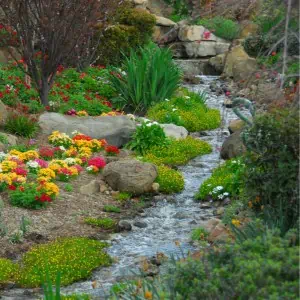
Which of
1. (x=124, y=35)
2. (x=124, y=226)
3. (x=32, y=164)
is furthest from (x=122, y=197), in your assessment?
(x=124, y=35)

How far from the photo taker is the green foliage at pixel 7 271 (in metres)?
7.14

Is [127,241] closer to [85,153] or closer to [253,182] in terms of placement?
[253,182]

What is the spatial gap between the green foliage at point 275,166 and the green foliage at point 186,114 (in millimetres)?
7961

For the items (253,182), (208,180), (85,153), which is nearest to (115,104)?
(85,153)

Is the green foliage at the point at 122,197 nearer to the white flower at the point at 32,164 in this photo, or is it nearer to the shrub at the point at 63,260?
the white flower at the point at 32,164

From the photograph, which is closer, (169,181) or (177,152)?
(169,181)

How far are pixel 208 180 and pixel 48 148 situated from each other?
2747 millimetres

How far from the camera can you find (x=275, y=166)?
239 inches

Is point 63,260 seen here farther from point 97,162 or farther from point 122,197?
point 97,162

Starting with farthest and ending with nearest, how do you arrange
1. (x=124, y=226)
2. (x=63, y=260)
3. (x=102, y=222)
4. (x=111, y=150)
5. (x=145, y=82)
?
(x=145, y=82)
(x=111, y=150)
(x=102, y=222)
(x=124, y=226)
(x=63, y=260)

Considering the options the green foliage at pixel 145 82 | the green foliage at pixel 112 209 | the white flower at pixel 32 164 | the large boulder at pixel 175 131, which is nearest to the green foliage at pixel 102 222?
the green foliage at pixel 112 209

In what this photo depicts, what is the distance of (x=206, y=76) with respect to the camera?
22.7 metres

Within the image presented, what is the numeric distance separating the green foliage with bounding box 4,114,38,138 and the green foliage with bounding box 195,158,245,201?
139 inches

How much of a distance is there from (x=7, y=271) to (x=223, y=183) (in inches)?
150
